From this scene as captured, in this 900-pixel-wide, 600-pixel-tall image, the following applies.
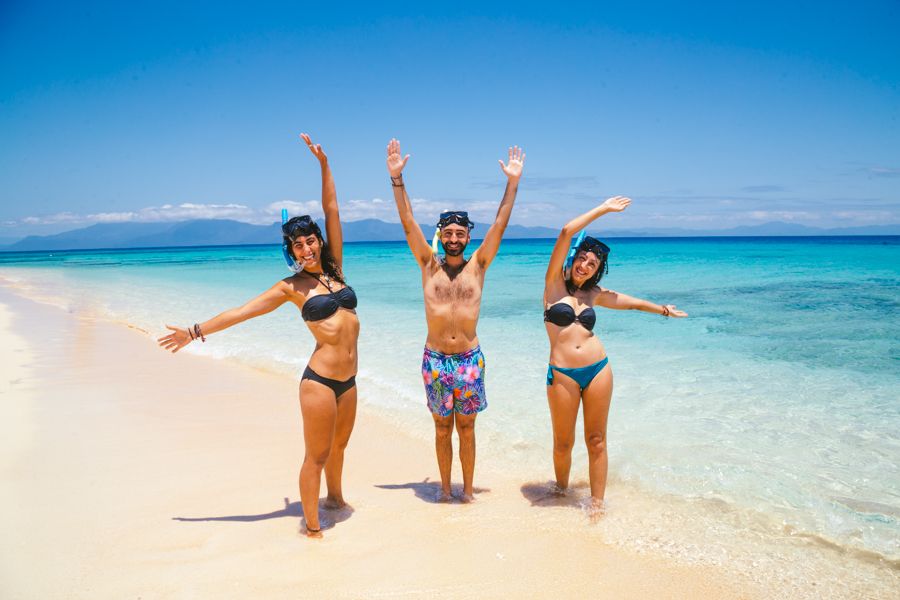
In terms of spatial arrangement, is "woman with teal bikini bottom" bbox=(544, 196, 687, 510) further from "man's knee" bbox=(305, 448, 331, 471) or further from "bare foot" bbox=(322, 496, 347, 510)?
"bare foot" bbox=(322, 496, 347, 510)

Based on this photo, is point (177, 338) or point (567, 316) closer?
point (177, 338)

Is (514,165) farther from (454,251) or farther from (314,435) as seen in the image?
(314,435)

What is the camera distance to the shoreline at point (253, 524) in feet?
10.9

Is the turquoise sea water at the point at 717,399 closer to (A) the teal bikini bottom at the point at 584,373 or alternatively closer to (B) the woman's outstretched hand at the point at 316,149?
(A) the teal bikini bottom at the point at 584,373

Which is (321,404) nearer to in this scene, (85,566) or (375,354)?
(85,566)

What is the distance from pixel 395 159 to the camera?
4434 mm

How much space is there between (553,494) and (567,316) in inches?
61.2

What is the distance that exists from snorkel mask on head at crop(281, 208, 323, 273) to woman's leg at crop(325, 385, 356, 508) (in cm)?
97

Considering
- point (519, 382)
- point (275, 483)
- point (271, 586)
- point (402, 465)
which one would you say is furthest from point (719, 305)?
point (271, 586)

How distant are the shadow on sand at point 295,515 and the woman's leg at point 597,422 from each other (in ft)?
6.15

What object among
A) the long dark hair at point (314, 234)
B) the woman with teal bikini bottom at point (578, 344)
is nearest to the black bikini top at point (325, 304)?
the long dark hair at point (314, 234)

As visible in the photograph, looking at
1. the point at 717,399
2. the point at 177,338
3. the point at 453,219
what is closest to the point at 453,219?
the point at 453,219

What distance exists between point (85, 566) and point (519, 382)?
5519 millimetres

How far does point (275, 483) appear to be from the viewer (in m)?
4.84
